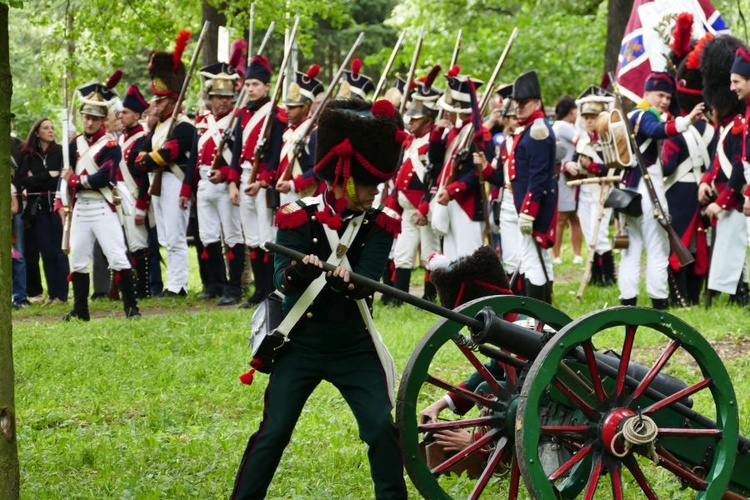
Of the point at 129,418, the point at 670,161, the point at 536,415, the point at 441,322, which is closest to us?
the point at 536,415

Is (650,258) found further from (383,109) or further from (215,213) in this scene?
(383,109)

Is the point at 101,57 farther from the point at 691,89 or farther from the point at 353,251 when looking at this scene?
the point at 353,251

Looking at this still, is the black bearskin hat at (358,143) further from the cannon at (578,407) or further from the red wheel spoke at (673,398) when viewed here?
the red wheel spoke at (673,398)

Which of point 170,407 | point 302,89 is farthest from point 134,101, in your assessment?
point 170,407

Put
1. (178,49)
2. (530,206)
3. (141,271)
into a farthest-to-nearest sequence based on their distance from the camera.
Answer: (141,271) < (178,49) < (530,206)

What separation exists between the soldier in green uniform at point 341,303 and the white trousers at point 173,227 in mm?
8089

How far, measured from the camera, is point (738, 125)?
9.68 metres

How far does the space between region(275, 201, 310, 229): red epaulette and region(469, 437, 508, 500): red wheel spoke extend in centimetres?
117

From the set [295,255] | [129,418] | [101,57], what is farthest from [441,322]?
[101,57]

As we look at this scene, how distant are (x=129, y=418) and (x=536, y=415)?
3.58 metres

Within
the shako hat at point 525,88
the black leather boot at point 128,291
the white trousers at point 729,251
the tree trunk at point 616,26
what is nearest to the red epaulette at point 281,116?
the black leather boot at point 128,291

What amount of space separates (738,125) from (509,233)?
224 cm

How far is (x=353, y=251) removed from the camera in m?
4.74

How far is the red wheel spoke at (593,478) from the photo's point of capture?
4.15 metres
